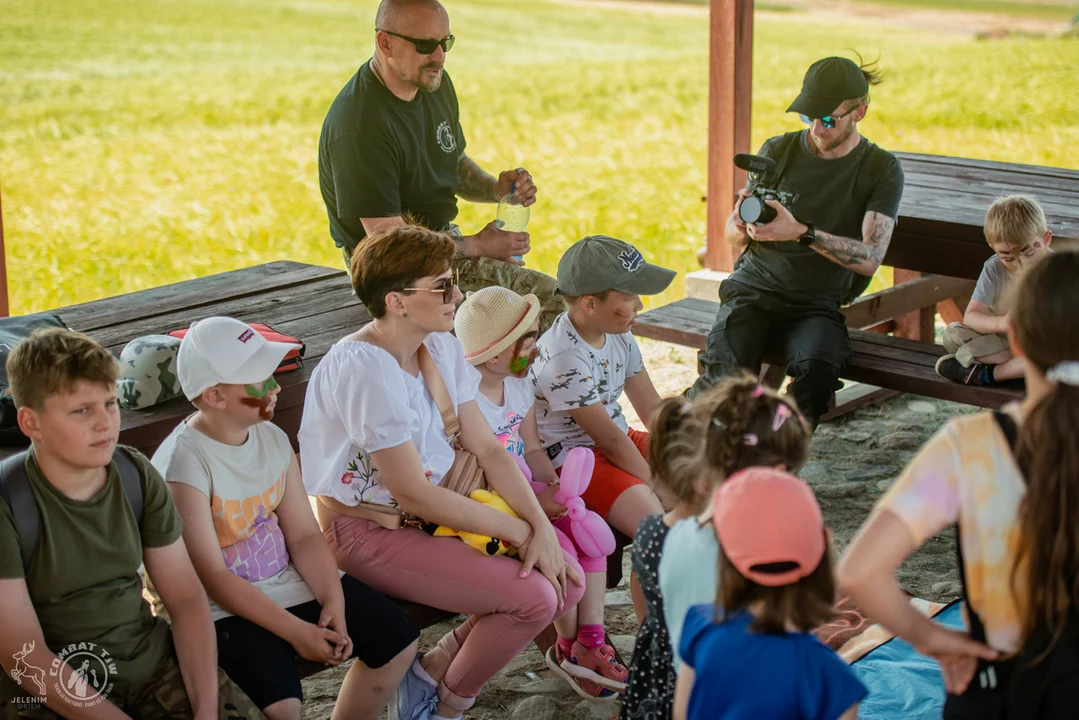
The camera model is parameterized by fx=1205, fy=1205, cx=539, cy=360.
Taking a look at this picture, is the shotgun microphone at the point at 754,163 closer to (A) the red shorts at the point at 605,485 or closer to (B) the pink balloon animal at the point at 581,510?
(A) the red shorts at the point at 605,485

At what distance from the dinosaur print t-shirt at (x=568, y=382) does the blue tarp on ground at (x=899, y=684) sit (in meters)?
0.94

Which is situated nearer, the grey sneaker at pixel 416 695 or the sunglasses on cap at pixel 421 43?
the grey sneaker at pixel 416 695

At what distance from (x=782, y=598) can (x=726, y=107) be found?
4.73m

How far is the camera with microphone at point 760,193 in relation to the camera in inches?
167

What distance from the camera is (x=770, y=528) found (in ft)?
5.96

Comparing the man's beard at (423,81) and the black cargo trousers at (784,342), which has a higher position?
the man's beard at (423,81)

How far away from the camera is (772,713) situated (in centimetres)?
190

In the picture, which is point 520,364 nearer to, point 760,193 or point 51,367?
point 51,367

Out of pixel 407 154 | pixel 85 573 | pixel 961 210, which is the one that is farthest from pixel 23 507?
pixel 961 210

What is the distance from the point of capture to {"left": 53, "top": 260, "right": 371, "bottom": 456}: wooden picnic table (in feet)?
11.1

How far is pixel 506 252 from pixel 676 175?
823cm

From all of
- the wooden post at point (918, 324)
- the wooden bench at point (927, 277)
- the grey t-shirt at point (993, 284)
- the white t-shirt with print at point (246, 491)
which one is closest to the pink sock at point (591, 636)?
the white t-shirt with print at point (246, 491)

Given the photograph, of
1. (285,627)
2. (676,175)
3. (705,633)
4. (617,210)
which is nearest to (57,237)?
Result: (617,210)

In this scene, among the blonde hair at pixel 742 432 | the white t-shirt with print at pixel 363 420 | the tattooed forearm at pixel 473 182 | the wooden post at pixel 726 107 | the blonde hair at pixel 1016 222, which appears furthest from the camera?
the wooden post at pixel 726 107
